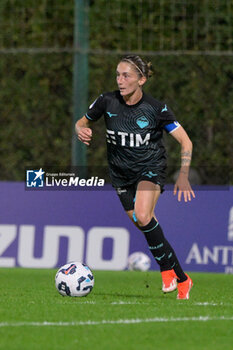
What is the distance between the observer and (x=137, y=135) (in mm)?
8664

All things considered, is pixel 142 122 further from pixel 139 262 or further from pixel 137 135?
pixel 139 262

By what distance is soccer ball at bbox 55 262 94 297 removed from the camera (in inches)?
327

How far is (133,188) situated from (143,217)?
0.57 m

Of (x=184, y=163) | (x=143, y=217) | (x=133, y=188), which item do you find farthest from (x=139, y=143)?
(x=143, y=217)

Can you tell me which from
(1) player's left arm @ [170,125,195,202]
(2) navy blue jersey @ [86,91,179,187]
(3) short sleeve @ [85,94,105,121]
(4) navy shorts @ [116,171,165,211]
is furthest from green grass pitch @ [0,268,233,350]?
(3) short sleeve @ [85,94,105,121]

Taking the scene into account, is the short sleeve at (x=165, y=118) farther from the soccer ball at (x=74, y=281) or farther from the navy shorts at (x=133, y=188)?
the soccer ball at (x=74, y=281)

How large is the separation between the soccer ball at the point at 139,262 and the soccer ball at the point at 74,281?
463cm

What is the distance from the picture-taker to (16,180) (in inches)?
603

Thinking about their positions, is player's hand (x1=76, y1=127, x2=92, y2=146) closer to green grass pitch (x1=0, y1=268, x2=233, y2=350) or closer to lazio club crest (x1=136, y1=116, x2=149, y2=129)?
lazio club crest (x1=136, y1=116, x2=149, y2=129)

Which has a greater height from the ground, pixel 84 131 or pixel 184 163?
pixel 84 131

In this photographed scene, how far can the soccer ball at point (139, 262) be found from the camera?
13.1 metres

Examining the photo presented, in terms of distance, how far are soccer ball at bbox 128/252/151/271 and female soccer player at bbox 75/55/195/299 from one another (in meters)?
4.32

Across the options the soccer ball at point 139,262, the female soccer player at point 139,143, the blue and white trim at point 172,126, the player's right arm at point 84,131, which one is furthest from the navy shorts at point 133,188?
the soccer ball at point 139,262

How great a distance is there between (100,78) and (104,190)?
233 centimetres
